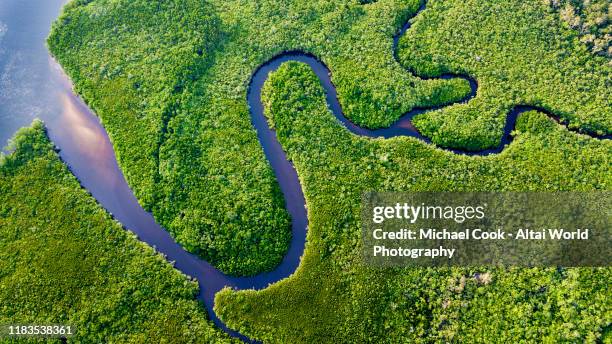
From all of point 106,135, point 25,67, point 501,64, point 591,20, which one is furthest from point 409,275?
point 25,67

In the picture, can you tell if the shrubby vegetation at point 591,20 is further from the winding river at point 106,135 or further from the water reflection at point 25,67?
the water reflection at point 25,67

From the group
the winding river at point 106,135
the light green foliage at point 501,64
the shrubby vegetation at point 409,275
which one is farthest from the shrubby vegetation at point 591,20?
the shrubby vegetation at point 409,275

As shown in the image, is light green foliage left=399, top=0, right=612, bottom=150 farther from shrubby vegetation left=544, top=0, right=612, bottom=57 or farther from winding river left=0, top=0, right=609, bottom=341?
winding river left=0, top=0, right=609, bottom=341

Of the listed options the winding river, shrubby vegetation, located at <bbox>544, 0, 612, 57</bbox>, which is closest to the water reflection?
the winding river

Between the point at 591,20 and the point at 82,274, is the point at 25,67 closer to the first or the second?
the point at 82,274

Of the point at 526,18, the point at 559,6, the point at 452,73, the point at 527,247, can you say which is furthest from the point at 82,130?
the point at 559,6
